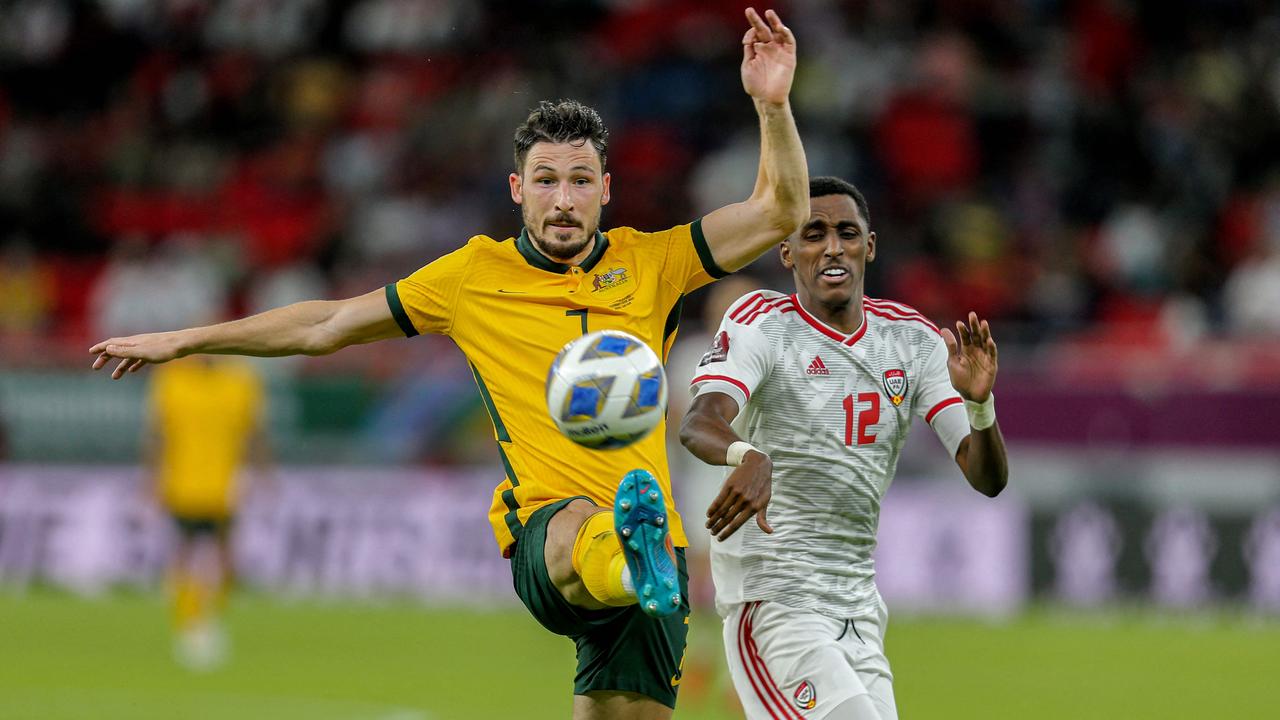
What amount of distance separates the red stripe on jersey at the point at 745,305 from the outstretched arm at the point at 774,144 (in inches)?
7.5

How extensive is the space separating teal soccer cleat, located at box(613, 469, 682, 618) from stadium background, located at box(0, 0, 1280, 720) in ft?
17.6

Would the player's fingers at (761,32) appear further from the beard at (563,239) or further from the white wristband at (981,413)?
the white wristband at (981,413)

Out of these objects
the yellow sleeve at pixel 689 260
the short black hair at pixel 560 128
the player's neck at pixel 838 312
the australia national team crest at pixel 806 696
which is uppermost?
the short black hair at pixel 560 128

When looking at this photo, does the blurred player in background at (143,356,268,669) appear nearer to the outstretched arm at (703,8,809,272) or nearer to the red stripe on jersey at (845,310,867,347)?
the red stripe on jersey at (845,310,867,347)

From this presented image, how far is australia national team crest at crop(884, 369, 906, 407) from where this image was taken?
608 centimetres

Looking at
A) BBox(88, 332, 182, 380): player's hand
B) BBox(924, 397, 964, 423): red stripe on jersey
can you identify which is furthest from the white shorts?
BBox(88, 332, 182, 380): player's hand

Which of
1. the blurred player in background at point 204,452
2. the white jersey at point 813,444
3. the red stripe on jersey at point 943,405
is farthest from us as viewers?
the blurred player in background at point 204,452

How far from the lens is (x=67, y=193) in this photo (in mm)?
21531

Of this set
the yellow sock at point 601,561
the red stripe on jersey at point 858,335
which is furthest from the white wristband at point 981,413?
the yellow sock at point 601,561

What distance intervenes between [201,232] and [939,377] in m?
15.8

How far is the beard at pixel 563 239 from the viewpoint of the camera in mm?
6027

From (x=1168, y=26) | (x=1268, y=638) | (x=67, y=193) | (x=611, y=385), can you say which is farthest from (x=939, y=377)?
(x=67, y=193)

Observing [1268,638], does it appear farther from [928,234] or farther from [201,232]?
[201,232]

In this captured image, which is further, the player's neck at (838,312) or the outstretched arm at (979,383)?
the player's neck at (838,312)
